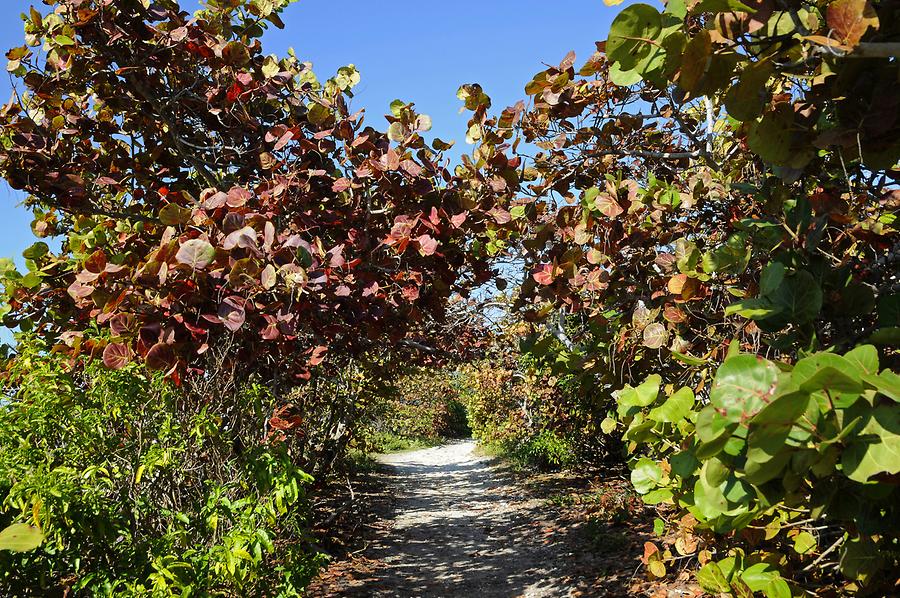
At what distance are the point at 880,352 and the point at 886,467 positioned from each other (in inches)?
48.4

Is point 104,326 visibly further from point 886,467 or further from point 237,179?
point 886,467

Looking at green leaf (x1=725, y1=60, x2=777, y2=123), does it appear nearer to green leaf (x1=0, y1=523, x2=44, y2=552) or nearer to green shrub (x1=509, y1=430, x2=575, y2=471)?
green leaf (x1=0, y1=523, x2=44, y2=552)

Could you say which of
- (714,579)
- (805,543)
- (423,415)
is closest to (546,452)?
(714,579)

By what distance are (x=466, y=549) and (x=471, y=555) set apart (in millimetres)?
320

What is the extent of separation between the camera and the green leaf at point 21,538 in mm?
2176

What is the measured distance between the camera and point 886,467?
38.9 inches

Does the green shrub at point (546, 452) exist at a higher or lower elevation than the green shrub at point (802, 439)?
lower

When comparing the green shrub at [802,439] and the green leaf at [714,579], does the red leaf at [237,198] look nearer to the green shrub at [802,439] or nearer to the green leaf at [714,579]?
the green shrub at [802,439]

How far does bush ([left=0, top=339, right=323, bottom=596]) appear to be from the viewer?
7.92ft

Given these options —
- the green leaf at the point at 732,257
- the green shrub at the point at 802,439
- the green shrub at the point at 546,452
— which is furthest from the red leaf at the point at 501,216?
the green shrub at the point at 546,452

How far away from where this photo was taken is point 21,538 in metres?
2.21

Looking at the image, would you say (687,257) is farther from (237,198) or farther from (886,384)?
(237,198)

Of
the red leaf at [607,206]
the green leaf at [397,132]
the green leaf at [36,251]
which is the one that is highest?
the green leaf at [397,132]

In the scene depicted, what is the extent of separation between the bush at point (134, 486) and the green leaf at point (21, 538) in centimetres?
3
